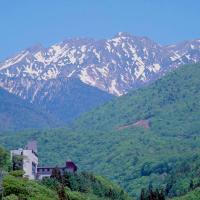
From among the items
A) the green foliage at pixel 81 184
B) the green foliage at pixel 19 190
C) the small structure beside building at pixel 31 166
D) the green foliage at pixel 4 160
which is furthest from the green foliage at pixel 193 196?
the green foliage at pixel 19 190

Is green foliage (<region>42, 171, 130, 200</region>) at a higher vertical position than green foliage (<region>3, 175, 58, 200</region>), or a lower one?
higher

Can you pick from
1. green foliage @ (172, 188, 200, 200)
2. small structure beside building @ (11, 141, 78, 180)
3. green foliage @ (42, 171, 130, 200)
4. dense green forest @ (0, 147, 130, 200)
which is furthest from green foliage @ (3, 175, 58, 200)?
green foliage @ (172, 188, 200, 200)

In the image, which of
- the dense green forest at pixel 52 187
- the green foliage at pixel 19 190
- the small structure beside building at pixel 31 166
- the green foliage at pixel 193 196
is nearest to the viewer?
the green foliage at pixel 19 190

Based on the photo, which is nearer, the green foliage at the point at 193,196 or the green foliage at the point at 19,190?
the green foliage at the point at 19,190

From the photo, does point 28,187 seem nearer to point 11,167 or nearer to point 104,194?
point 11,167

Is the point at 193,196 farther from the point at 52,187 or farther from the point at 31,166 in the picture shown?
the point at 52,187

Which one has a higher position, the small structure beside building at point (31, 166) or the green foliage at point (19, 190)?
the small structure beside building at point (31, 166)

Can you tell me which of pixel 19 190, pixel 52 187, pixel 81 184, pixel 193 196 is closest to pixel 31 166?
pixel 81 184

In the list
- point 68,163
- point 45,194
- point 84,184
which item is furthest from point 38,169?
point 45,194

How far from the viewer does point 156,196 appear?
10781 centimetres

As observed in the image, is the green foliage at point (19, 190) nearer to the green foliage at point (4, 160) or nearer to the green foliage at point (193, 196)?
the green foliage at point (4, 160)

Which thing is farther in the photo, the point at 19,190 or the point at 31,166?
the point at 31,166

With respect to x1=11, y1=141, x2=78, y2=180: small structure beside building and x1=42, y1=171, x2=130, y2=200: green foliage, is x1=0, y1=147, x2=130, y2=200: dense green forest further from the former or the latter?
Result: x1=11, y1=141, x2=78, y2=180: small structure beside building

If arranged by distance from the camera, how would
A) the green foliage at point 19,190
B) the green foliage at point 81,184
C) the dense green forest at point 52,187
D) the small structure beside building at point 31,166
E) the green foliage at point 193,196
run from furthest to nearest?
the green foliage at point 193,196
the small structure beside building at point 31,166
the green foliage at point 81,184
the dense green forest at point 52,187
the green foliage at point 19,190
